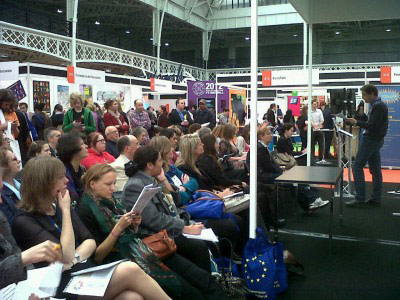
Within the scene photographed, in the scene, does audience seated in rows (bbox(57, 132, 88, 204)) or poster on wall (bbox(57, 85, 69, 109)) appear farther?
poster on wall (bbox(57, 85, 69, 109))

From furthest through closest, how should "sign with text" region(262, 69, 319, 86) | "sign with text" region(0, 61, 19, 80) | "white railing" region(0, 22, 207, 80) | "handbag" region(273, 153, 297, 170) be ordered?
"white railing" region(0, 22, 207, 80), "sign with text" region(262, 69, 319, 86), "sign with text" region(0, 61, 19, 80), "handbag" region(273, 153, 297, 170)

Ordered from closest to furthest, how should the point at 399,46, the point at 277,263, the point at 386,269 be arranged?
the point at 277,263 < the point at 386,269 < the point at 399,46

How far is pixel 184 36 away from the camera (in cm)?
3175

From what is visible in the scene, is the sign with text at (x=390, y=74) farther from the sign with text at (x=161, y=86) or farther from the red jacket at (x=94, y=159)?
the red jacket at (x=94, y=159)

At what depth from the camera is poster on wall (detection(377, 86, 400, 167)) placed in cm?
884

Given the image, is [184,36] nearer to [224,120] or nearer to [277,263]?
[224,120]

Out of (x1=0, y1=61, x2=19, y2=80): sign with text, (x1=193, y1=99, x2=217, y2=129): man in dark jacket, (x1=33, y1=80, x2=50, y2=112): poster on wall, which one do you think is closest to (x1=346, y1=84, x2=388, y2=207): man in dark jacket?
(x1=193, y1=99, x2=217, y2=129): man in dark jacket

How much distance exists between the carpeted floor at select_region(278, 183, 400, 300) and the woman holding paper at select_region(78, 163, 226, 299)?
87 centimetres

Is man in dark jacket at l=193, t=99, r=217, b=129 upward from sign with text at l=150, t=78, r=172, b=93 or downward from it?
downward

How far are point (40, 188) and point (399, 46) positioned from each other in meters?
31.2

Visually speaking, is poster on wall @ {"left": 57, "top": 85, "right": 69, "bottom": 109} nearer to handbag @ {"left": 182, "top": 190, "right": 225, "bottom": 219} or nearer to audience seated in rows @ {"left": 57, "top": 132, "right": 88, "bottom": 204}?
audience seated in rows @ {"left": 57, "top": 132, "right": 88, "bottom": 204}

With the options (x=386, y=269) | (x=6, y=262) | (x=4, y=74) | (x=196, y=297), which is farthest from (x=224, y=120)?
(x=6, y=262)

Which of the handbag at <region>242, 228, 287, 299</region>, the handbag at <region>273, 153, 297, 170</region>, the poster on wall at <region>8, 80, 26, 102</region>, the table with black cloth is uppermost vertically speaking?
the poster on wall at <region>8, 80, 26, 102</region>

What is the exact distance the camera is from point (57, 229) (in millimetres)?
2191
